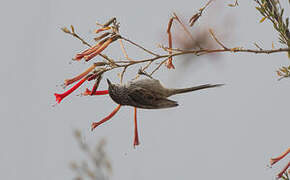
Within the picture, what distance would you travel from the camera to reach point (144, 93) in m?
0.57

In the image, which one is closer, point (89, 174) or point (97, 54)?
point (97, 54)

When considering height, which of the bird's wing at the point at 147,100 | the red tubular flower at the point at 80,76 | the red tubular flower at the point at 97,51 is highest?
the red tubular flower at the point at 97,51

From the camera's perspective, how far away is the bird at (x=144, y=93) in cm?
57

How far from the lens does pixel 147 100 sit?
58cm

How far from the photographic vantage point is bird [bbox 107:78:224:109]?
1.87 feet

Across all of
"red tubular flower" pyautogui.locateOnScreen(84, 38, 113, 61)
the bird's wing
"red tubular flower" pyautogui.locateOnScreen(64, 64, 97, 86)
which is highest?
"red tubular flower" pyautogui.locateOnScreen(84, 38, 113, 61)

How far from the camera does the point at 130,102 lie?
1.91 ft

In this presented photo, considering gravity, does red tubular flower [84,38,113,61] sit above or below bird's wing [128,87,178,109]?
above

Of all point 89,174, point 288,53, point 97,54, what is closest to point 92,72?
point 97,54

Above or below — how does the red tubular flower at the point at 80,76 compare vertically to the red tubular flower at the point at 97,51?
below

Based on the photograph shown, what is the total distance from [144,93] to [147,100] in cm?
2

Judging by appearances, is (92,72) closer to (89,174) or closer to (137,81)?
(137,81)

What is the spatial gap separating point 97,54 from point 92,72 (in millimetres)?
28

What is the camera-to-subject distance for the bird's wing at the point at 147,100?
1.86ft
